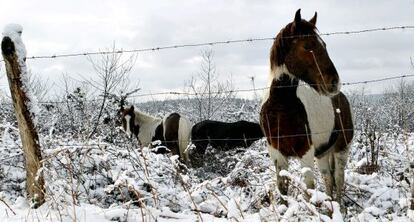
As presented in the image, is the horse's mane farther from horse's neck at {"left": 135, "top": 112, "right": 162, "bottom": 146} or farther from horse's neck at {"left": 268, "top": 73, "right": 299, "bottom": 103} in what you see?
horse's neck at {"left": 135, "top": 112, "right": 162, "bottom": 146}

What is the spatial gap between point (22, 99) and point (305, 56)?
106 inches

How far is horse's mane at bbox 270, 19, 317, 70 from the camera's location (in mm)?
4402

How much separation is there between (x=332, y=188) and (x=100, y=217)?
12.2 feet

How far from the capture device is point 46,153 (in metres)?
4.05

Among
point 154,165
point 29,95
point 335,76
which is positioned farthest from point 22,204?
point 335,76

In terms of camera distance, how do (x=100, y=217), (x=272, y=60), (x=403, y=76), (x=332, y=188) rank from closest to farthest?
(x=100, y=217) → (x=403, y=76) → (x=272, y=60) → (x=332, y=188)

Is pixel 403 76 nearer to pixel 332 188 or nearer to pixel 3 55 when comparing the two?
pixel 332 188

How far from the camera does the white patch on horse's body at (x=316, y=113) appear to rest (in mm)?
4629

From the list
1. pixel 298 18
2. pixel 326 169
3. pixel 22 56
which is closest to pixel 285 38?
pixel 298 18

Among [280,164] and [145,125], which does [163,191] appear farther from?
[145,125]

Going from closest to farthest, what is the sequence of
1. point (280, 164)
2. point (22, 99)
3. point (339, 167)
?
point (22, 99), point (280, 164), point (339, 167)

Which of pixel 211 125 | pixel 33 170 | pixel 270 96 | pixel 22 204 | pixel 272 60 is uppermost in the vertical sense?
pixel 272 60

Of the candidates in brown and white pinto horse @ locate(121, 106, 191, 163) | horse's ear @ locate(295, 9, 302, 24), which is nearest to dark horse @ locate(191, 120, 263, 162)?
brown and white pinto horse @ locate(121, 106, 191, 163)

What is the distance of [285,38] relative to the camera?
450cm
